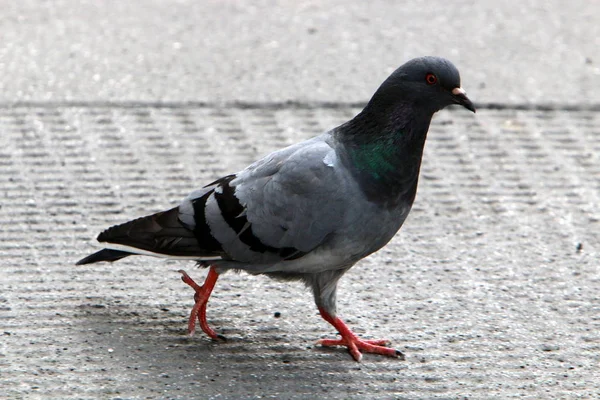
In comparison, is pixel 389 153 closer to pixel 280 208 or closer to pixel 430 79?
pixel 430 79

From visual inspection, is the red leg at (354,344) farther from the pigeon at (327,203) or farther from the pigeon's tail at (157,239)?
the pigeon's tail at (157,239)

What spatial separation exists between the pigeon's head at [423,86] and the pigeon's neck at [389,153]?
0.11ft

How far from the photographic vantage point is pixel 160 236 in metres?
3.79

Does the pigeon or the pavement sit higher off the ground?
the pigeon

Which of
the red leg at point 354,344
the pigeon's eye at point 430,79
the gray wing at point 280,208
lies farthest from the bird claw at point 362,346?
the pigeon's eye at point 430,79

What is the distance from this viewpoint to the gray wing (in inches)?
141

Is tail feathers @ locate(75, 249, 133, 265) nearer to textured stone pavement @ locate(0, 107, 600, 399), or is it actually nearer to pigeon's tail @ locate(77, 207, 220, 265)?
pigeon's tail @ locate(77, 207, 220, 265)

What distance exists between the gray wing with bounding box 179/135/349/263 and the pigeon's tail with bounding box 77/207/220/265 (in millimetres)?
55

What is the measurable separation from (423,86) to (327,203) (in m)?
0.52

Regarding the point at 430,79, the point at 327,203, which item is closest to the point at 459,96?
the point at 430,79

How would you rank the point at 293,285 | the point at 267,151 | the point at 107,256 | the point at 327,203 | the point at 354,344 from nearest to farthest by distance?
the point at 327,203
the point at 354,344
the point at 107,256
the point at 293,285
the point at 267,151

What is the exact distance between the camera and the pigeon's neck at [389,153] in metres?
3.62

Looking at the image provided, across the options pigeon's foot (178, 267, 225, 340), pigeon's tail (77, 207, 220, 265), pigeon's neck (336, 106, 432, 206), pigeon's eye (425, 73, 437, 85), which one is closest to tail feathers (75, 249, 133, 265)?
pigeon's tail (77, 207, 220, 265)

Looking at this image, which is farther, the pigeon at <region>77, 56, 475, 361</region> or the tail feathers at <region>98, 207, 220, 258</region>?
the tail feathers at <region>98, 207, 220, 258</region>
